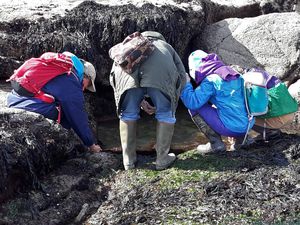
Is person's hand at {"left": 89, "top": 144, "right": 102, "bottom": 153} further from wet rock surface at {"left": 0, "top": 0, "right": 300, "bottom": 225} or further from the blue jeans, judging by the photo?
the blue jeans

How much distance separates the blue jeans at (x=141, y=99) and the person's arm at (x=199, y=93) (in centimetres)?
46

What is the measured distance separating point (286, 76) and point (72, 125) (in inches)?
174

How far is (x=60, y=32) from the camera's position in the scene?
7.96m

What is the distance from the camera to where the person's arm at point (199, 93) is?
245 inches

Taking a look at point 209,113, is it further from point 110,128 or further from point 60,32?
point 60,32

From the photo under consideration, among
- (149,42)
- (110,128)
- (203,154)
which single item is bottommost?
(110,128)

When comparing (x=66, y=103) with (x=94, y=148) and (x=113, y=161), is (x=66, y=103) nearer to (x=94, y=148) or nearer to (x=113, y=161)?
(x=94, y=148)

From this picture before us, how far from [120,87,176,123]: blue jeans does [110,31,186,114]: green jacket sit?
0.07 metres

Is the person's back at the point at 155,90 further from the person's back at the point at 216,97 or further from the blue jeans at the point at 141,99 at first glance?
the person's back at the point at 216,97

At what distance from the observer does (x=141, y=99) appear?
5.89 metres

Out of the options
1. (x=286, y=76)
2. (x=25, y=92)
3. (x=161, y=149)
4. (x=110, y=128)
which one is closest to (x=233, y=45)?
(x=286, y=76)

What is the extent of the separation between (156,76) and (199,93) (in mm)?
776

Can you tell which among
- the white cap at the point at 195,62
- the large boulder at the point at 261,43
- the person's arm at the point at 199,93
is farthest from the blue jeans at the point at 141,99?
the large boulder at the point at 261,43

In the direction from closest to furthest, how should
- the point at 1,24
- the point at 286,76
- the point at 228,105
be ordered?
the point at 228,105 < the point at 1,24 < the point at 286,76
